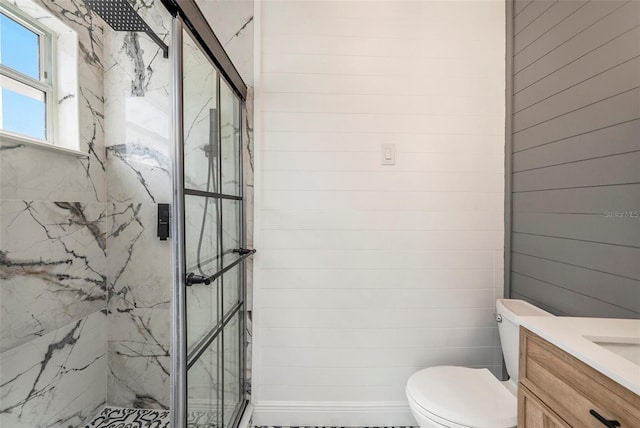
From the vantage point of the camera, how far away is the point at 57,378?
1240 mm

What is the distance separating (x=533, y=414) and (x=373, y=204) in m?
1.01

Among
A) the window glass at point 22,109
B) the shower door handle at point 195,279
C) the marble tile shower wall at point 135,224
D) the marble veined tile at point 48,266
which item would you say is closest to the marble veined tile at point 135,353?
the marble tile shower wall at point 135,224

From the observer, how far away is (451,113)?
4.76 feet

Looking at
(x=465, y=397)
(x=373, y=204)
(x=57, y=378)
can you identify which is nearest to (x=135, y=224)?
(x=57, y=378)

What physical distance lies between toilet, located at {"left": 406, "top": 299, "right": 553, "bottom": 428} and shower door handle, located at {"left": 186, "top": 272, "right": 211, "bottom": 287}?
1006 mm

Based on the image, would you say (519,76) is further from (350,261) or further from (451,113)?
(350,261)

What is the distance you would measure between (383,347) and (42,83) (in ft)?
7.28

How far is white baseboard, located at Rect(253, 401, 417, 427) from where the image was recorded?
143 cm

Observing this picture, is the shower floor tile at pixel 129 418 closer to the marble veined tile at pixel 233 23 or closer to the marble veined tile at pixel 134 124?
the marble veined tile at pixel 134 124

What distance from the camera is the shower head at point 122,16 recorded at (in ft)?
3.61

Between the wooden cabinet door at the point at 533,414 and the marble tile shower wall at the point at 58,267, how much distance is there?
1953mm

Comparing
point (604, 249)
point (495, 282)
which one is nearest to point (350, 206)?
point (495, 282)

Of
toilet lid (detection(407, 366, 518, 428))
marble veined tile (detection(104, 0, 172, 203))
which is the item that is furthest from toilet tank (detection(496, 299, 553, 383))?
marble veined tile (detection(104, 0, 172, 203))

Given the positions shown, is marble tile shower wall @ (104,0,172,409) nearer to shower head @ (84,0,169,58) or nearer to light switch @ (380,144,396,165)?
shower head @ (84,0,169,58)
